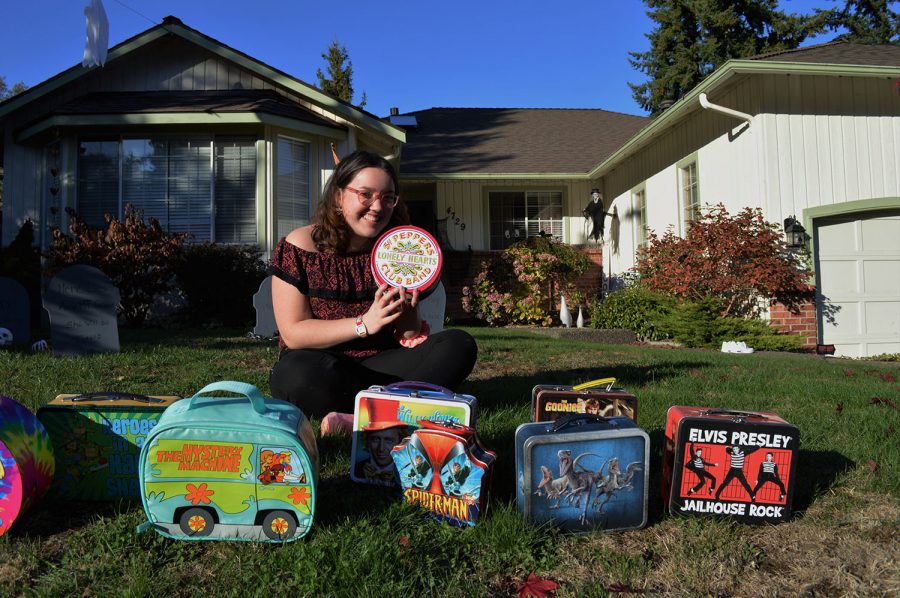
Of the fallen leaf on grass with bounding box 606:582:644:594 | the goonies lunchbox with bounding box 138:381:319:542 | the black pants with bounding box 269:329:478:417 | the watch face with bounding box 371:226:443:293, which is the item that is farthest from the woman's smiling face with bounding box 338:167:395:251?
the fallen leaf on grass with bounding box 606:582:644:594

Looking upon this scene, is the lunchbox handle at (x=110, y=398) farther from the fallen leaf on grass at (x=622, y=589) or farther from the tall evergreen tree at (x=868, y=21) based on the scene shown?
the tall evergreen tree at (x=868, y=21)

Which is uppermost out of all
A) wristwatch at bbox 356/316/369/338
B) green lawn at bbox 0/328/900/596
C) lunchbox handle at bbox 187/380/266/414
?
wristwatch at bbox 356/316/369/338

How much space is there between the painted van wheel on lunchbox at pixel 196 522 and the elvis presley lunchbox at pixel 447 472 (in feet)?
1.97

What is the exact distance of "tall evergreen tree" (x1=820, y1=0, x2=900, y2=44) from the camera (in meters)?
24.1

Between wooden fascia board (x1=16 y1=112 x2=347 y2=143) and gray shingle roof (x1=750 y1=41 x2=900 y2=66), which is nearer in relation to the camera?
gray shingle roof (x1=750 y1=41 x2=900 y2=66)

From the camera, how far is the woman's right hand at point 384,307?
2.57m

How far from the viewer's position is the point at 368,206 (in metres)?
2.90

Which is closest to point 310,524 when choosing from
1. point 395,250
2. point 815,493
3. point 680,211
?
point 395,250

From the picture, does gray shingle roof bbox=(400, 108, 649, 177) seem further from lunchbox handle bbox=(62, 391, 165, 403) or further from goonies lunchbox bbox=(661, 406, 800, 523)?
goonies lunchbox bbox=(661, 406, 800, 523)

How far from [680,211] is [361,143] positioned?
239 inches

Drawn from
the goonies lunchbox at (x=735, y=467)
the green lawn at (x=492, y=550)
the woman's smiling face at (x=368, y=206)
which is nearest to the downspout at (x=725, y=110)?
the green lawn at (x=492, y=550)

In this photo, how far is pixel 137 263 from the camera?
8859 mm

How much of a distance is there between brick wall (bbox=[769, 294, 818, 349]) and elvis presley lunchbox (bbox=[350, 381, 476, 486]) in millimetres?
7767

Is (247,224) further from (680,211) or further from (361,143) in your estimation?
(680,211)
